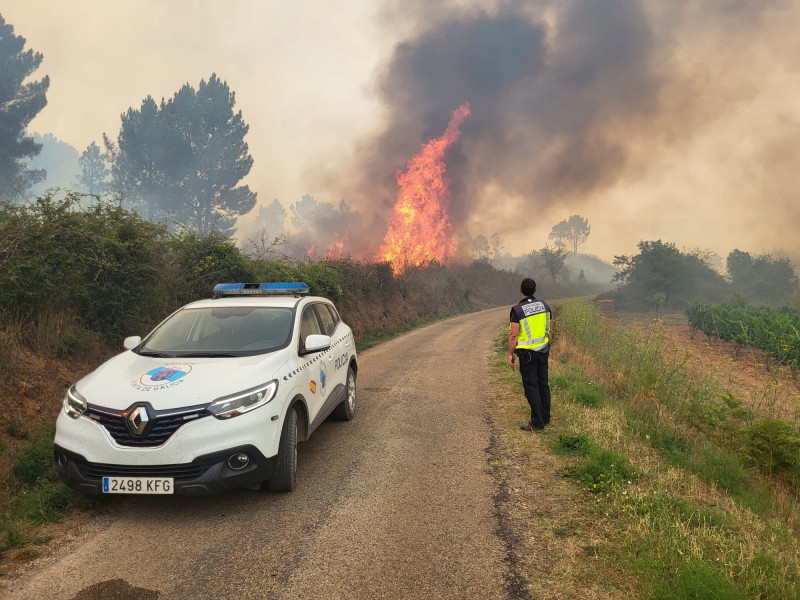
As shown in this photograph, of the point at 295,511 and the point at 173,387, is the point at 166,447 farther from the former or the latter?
the point at 295,511

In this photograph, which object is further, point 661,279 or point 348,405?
point 661,279

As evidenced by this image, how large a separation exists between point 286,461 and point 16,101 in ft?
176

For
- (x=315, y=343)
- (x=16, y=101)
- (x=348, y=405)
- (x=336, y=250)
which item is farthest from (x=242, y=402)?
(x=16, y=101)

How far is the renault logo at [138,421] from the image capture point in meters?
3.92

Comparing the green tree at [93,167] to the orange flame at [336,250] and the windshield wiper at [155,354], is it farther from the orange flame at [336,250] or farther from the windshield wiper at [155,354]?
the windshield wiper at [155,354]

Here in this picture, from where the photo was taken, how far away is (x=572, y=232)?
16912cm

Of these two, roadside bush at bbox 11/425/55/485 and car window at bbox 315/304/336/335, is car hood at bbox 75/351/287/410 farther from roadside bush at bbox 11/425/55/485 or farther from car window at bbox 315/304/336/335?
car window at bbox 315/304/336/335

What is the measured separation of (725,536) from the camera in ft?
11.9

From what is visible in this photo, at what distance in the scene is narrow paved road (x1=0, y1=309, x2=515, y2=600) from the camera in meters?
3.19

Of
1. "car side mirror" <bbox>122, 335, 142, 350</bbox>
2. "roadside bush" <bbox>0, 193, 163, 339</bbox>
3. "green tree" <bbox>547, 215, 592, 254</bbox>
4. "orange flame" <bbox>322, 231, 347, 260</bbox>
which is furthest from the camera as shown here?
"green tree" <bbox>547, 215, 592, 254</bbox>

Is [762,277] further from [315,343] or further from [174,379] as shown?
[174,379]

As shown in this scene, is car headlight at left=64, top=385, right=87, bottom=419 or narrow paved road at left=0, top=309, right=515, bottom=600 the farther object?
car headlight at left=64, top=385, right=87, bottom=419

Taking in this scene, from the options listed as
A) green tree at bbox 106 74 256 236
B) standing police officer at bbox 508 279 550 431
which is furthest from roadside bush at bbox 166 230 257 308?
green tree at bbox 106 74 256 236

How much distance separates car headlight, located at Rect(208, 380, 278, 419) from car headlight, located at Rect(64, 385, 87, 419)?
4.04 ft
